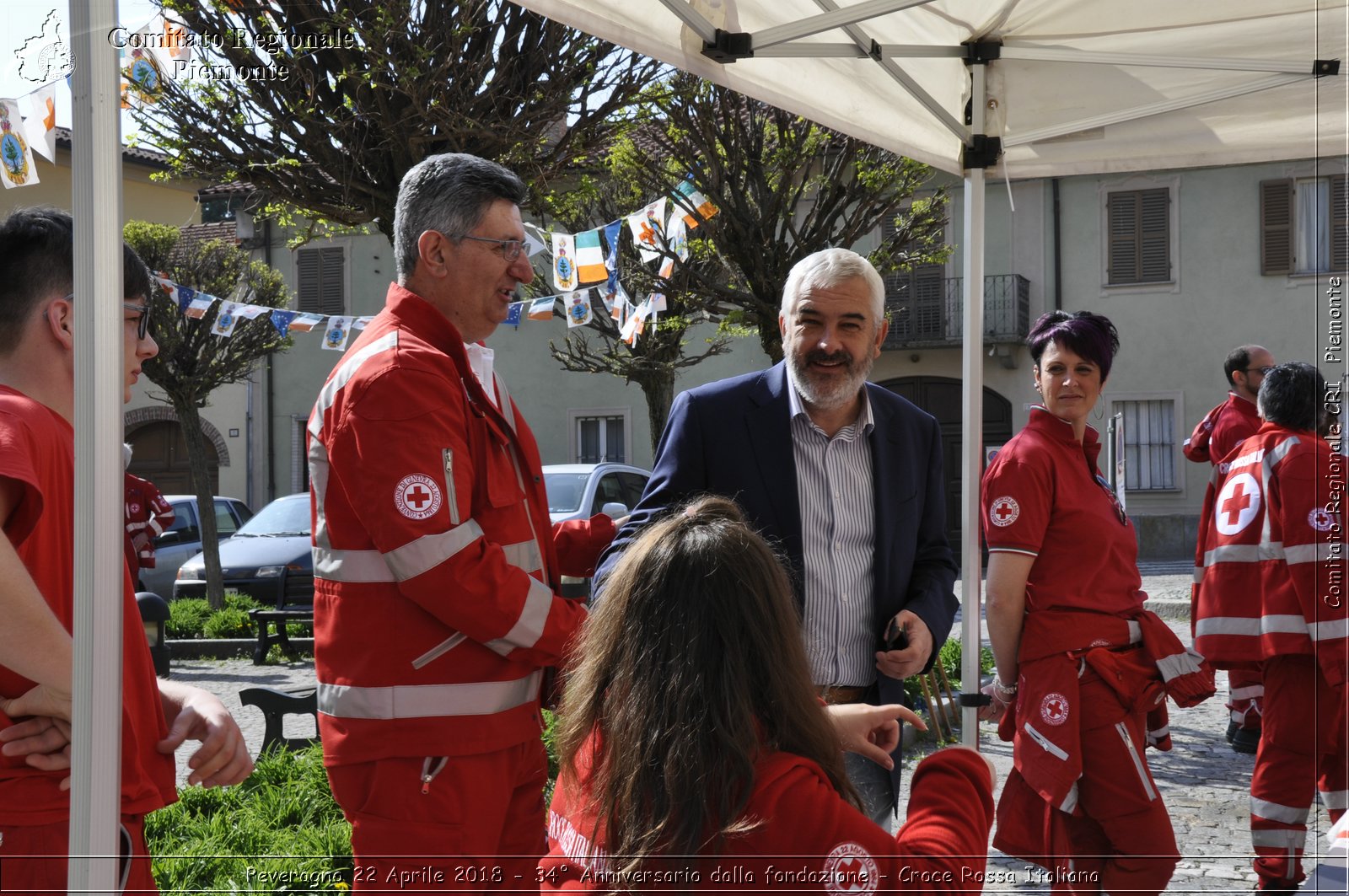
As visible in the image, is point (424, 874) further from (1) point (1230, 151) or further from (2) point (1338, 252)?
(2) point (1338, 252)

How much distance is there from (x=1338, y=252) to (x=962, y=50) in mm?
22047

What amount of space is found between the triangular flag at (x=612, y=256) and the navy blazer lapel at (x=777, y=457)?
24.0ft

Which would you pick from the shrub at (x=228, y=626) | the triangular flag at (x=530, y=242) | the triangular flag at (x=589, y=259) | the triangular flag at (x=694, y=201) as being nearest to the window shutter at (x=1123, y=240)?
the triangular flag at (x=530, y=242)

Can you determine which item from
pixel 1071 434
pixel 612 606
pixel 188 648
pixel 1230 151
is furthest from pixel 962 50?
pixel 188 648

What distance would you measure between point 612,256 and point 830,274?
8139 mm

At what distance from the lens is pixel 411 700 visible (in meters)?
2.48

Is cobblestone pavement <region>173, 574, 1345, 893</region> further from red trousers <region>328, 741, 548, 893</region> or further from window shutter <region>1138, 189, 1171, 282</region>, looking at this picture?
window shutter <region>1138, 189, 1171, 282</region>

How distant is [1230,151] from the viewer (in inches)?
162

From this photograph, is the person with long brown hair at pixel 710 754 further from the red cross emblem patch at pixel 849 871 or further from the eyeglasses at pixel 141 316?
the eyeglasses at pixel 141 316

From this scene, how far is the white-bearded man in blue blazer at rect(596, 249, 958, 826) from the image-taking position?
3.05 metres

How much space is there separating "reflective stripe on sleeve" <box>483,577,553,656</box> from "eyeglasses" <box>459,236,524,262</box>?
0.76m

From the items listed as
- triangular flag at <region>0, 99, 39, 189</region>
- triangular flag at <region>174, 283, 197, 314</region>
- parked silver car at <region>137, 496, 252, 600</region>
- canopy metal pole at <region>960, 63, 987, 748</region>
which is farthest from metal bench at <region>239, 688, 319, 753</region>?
parked silver car at <region>137, 496, 252, 600</region>

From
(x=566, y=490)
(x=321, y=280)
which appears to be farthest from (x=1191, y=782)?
(x=321, y=280)

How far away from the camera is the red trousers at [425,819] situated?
95.9 inches
